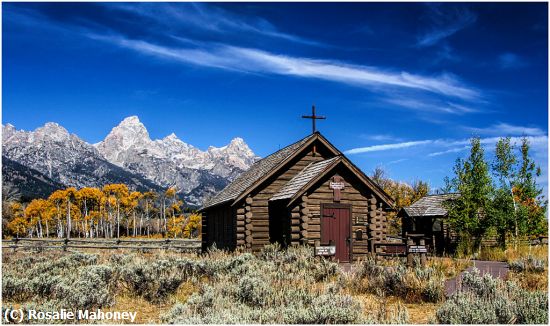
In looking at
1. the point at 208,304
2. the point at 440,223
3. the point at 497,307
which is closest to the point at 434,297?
the point at 497,307

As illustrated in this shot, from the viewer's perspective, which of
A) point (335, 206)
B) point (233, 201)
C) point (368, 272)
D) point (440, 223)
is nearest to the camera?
point (368, 272)

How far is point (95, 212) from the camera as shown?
89.8 meters

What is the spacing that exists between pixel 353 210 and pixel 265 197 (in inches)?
163

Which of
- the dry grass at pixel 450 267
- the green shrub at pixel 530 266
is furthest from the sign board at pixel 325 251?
the green shrub at pixel 530 266

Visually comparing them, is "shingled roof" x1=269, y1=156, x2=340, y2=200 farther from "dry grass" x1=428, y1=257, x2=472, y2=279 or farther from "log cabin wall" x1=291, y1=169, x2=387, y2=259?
"dry grass" x1=428, y1=257, x2=472, y2=279

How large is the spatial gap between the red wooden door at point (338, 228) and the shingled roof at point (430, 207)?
1310cm

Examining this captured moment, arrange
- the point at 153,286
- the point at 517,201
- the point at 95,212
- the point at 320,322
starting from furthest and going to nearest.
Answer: the point at 95,212
the point at 517,201
the point at 153,286
the point at 320,322

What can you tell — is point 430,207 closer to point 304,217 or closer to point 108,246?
point 304,217

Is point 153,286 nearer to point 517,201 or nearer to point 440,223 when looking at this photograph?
point 517,201

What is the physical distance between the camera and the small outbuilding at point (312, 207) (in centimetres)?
1888

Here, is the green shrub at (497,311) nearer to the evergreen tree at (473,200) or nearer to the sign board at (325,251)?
the sign board at (325,251)

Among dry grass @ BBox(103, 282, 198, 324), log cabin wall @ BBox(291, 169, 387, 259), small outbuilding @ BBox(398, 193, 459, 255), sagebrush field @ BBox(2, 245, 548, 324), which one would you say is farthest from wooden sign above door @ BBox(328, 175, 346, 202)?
small outbuilding @ BBox(398, 193, 459, 255)

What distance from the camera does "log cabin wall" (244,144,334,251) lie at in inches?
823

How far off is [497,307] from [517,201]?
20.9 meters
